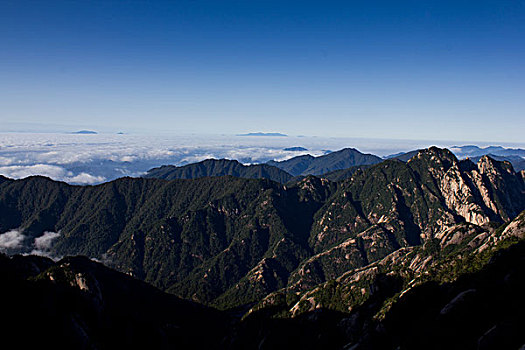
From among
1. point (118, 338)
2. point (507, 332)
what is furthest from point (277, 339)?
point (507, 332)

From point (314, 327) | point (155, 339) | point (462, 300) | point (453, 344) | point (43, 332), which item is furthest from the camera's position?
point (314, 327)

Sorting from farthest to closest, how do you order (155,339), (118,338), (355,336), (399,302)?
(155,339)
(118,338)
(355,336)
(399,302)

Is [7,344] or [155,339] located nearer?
[7,344]

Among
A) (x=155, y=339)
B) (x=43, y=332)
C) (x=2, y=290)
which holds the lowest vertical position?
(x=155, y=339)

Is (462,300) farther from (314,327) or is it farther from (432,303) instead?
(314,327)

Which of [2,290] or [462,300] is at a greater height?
[462,300]

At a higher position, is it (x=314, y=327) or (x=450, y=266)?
(x=450, y=266)

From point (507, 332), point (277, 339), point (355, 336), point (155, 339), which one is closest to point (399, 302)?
point (355, 336)

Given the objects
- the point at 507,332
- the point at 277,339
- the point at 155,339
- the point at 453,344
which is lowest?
the point at 277,339

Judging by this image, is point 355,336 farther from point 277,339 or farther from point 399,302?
point 277,339
